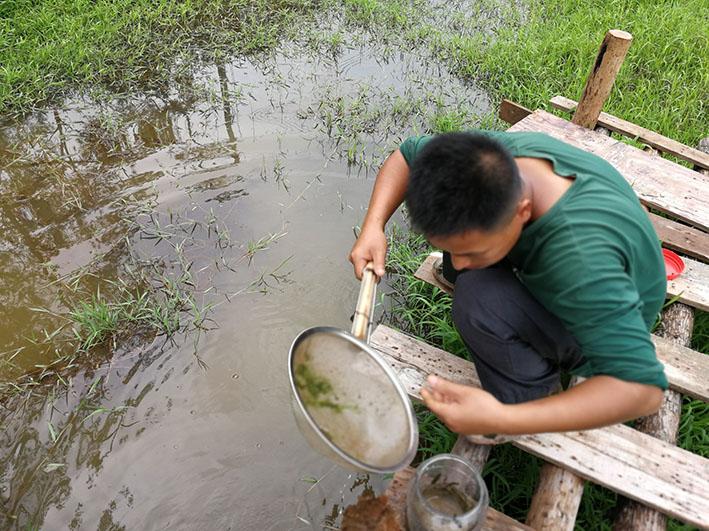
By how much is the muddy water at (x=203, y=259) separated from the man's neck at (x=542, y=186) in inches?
Answer: 52.4

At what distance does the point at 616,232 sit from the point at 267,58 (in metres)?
A: 4.01

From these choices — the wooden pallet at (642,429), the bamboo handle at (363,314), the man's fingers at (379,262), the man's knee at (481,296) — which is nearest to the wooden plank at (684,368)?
the wooden pallet at (642,429)

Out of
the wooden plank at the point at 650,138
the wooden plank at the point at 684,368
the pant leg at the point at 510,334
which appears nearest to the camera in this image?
the pant leg at the point at 510,334

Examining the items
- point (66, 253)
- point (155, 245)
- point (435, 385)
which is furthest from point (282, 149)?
point (435, 385)

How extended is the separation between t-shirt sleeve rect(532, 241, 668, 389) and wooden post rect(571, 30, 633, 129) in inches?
88.0

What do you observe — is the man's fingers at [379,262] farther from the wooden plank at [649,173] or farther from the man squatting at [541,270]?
the wooden plank at [649,173]

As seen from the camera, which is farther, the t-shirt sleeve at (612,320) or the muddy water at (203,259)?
the muddy water at (203,259)

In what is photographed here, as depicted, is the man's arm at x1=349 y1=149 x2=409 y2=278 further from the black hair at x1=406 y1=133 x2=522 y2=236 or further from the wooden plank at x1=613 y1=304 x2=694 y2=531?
the wooden plank at x1=613 y1=304 x2=694 y2=531

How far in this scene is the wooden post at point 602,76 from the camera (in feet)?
9.99

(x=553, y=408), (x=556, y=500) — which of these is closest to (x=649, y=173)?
(x=556, y=500)

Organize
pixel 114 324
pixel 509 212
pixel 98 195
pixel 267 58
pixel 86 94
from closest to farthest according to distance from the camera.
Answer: pixel 509 212
pixel 114 324
pixel 98 195
pixel 86 94
pixel 267 58

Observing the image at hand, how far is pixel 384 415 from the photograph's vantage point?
5.01 feet

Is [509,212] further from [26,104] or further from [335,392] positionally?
[26,104]

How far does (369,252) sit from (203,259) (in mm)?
1433
